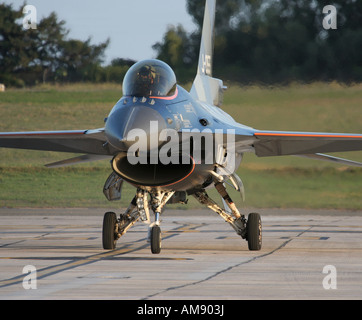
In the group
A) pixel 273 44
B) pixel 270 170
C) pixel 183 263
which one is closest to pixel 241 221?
pixel 183 263

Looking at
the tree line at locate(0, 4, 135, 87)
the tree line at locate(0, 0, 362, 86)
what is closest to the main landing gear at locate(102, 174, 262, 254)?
the tree line at locate(0, 0, 362, 86)

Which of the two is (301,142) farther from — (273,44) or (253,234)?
(273,44)

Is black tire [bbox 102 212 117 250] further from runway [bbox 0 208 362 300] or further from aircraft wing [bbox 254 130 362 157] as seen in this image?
aircraft wing [bbox 254 130 362 157]

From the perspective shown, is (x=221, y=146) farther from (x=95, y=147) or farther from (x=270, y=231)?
(x=270, y=231)

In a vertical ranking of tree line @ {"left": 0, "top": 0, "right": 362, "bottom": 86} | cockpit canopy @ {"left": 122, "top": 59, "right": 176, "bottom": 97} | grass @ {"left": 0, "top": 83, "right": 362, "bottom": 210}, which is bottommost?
grass @ {"left": 0, "top": 83, "right": 362, "bottom": 210}

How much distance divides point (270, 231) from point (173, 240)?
323cm

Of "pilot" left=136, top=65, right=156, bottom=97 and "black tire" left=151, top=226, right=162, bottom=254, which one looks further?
"black tire" left=151, top=226, right=162, bottom=254

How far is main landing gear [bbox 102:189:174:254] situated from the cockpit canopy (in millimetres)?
1721

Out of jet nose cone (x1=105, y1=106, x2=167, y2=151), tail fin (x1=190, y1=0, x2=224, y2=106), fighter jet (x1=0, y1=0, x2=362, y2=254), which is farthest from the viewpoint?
tail fin (x1=190, y1=0, x2=224, y2=106)

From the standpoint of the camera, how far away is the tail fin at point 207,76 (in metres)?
18.3

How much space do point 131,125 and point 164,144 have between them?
2.68ft

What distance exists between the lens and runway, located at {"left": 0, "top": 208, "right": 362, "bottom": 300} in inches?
373

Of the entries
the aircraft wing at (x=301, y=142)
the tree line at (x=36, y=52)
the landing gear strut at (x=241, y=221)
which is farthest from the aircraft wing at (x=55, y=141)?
the tree line at (x=36, y=52)

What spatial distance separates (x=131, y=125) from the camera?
1209cm
